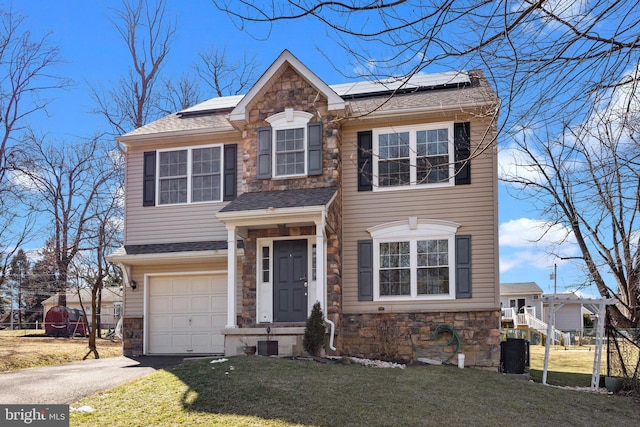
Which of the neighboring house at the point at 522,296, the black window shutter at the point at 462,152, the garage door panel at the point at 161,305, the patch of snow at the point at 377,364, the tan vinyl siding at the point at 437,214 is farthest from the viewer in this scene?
the neighboring house at the point at 522,296

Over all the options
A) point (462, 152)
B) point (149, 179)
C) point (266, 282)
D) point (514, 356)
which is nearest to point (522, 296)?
point (514, 356)

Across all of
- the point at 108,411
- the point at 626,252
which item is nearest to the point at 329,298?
the point at 108,411

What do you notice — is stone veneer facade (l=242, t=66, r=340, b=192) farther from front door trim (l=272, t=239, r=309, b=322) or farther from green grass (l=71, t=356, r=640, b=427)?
green grass (l=71, t=356, r=640, b=427)

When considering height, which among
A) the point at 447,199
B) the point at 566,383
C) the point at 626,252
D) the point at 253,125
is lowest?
the point at 566,383

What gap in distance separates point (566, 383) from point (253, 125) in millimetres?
8929

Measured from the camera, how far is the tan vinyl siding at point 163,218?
15.4 meters

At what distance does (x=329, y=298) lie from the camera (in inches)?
536

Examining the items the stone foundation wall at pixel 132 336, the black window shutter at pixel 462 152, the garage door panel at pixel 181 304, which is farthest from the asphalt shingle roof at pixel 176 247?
the black window shutter at pixel 462 152

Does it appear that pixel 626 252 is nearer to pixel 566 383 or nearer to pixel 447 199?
pixel 566 383

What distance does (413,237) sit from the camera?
1409cm

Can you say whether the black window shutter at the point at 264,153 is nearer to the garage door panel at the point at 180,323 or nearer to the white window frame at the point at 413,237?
the white window frame at the point at 413,237

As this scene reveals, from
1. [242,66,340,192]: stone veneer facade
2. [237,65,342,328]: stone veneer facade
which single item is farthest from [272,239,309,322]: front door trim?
[242,66,340,192]: stone veneer facade

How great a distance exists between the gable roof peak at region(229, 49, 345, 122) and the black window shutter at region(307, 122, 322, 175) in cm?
63

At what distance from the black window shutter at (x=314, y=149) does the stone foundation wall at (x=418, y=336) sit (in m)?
3.31
